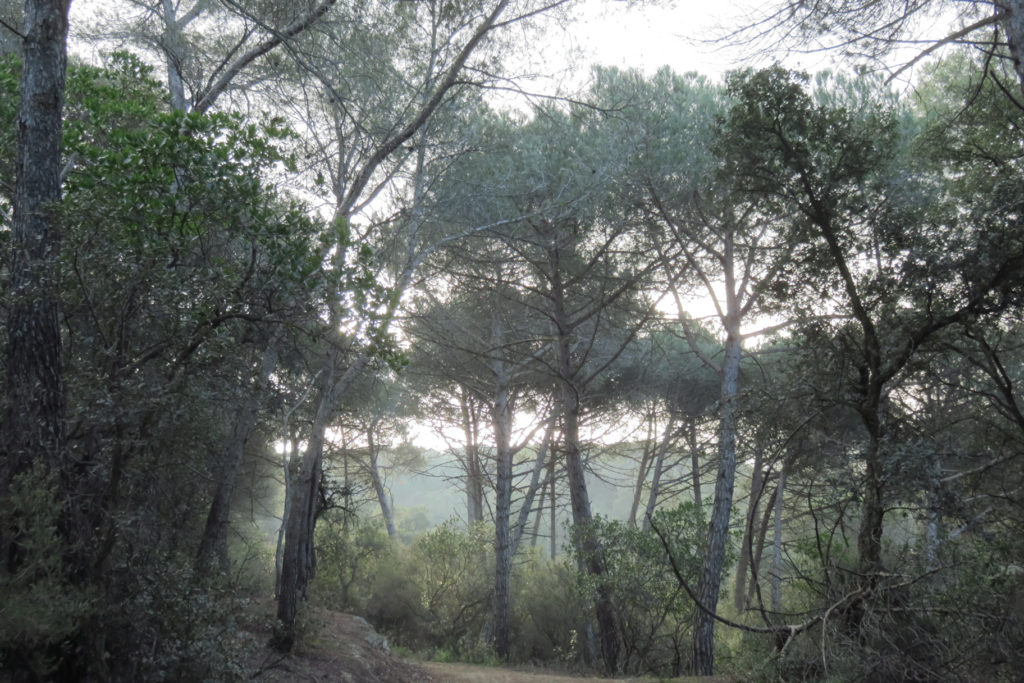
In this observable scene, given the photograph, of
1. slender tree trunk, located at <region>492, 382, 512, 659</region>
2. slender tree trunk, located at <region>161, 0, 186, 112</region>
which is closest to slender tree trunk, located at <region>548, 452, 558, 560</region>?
slender tree trunk, located at <region>492, 382, 512, 659</region>

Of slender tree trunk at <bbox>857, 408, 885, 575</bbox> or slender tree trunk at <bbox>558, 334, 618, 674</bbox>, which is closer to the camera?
slender tree trunk at <bbox>857, 408, 885, 575</bbox>

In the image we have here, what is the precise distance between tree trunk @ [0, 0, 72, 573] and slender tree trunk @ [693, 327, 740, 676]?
6337mm

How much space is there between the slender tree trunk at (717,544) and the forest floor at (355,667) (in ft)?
4.28

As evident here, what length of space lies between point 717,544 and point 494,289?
215 inches

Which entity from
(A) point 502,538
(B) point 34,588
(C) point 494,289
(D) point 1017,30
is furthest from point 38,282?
(A) point 502,538

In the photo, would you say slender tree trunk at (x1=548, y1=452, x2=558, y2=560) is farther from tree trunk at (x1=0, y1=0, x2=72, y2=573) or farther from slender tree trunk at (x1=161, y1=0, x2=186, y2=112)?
tree trunk at (x1=0, y1=0, x2=72, y2=573)

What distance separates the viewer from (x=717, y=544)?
866cm

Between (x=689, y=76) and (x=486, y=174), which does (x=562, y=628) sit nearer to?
(x=486, y=174)

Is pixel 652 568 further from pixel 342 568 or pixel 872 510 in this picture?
pixel 342 568

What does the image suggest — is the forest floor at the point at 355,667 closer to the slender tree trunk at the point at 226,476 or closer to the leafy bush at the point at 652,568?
the leafy bush at the point at 652,568

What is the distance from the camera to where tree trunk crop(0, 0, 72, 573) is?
3.97 metres

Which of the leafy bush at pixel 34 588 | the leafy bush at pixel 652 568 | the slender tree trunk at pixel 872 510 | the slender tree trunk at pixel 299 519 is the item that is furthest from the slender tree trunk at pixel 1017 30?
the leafy bush at pixel 34 588

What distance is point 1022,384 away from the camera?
29.6ft

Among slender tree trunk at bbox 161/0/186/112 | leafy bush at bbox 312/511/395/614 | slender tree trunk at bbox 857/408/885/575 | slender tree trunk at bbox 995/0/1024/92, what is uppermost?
slender tree trunk at bbox 161/0/186/112
